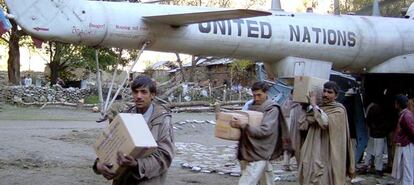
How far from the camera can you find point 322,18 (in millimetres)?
9914

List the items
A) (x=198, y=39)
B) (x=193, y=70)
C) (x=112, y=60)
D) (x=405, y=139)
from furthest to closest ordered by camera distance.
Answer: (x=193, y=70), (x=112, y=60), (x=198, y=39), (x=405, y=139)

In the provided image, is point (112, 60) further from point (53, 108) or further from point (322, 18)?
point (322, 18)

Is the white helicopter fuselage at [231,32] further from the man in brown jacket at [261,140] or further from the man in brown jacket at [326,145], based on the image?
the man in brown jacket at [326,145]

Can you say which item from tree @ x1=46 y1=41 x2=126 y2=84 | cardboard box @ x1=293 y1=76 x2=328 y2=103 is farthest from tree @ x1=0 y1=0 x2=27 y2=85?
cardboard box @ x1=293 y1=76 x2=328 y2=103

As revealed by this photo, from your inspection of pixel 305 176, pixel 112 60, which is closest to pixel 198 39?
pixel 305 176

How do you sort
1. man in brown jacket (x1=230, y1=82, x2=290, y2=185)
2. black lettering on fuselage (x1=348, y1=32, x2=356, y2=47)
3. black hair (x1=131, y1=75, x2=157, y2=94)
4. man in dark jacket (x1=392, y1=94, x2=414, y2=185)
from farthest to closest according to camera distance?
1. black lettering on fuselage (x1=348, y1=32, x2=356, y2=47)
2. man in dark jacket (x1=392, y1=94, x2=414, y2=185)
3. man in brown jacket (x1=230, y1=82, x2=290, y2=185)
4. black hair (x1=131, y1=75, x2=157, y2=94)

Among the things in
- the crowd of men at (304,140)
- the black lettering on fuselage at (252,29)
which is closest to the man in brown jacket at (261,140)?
the crowd of men at (304,140)

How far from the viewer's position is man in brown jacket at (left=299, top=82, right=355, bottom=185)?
620cm

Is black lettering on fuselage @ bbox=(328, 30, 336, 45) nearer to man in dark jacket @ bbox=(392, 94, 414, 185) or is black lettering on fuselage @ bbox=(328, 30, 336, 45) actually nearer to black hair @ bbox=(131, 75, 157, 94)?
man in dark jacket @ bbox=(392, 94, 414, 185)

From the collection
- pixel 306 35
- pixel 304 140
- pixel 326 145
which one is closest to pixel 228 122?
pixel 304 140

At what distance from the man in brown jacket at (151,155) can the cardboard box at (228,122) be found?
6.57 ft

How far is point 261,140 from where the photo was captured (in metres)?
6.48

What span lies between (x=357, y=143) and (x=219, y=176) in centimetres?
281

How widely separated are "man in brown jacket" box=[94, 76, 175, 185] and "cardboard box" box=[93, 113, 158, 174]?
0.17ft
